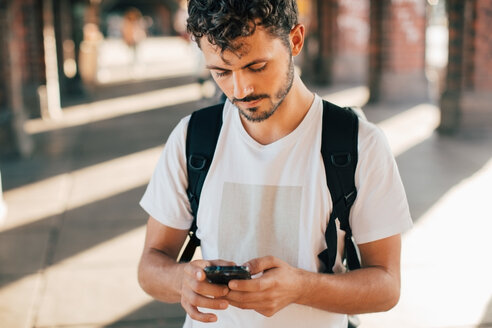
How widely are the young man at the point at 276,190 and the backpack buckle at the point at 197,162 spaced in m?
0.04

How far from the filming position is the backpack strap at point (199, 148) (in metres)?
1.89

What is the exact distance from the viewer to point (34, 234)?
5375mm

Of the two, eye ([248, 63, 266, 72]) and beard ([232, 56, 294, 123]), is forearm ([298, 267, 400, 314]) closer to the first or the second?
beard ([232, 56, 294, 123])

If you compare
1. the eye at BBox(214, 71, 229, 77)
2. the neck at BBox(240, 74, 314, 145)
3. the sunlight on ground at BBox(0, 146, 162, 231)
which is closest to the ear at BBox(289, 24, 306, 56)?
the neck at BBox(240, 74, 314, 145)

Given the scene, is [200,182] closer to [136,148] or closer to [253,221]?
[253,221]

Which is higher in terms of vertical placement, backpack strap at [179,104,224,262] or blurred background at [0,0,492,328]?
backpack strap at [179,104,224,262]

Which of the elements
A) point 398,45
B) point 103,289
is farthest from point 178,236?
point 398,45

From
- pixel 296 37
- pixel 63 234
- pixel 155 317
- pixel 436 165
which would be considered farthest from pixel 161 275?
pixel 436 165

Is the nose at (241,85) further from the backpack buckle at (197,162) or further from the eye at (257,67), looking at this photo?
the backpack buckle at (197,162)

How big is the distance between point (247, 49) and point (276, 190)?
1.45 feet

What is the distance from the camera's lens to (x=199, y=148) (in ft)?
6.25

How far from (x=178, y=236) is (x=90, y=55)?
54.2 ft

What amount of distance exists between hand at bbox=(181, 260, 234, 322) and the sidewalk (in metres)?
2.13

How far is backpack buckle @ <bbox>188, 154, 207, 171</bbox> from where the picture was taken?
1.89 m
